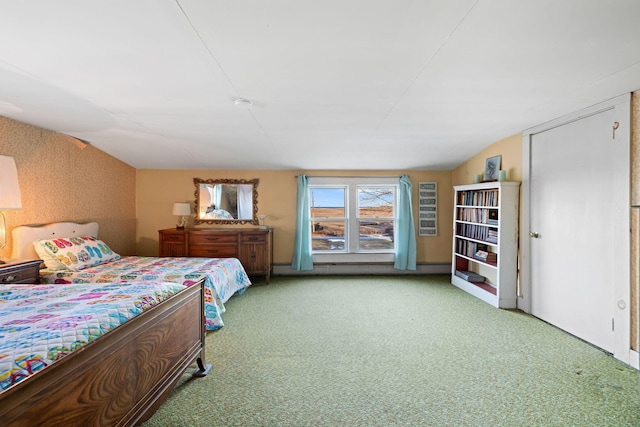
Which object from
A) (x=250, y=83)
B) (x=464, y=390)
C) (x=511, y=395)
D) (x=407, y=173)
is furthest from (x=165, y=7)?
(x=407, y=173)

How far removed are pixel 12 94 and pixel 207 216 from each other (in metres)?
3.09

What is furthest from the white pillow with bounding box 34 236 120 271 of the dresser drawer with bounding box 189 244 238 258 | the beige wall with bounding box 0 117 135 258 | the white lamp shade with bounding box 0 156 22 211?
the dresser drawer with bounding box 189 244 238 258

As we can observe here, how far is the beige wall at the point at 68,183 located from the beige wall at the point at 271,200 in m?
0.24

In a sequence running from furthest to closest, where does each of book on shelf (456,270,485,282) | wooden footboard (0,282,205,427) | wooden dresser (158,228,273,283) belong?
wooden dresser (158,228,273,283) < book on shelf (456,270,485,282) < wooden footboard (0,282,205,427)

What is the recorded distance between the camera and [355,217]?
562cm

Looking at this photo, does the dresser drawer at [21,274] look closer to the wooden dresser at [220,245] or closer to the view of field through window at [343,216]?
the wooden dresser at [220,245]

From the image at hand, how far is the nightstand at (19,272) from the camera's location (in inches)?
103

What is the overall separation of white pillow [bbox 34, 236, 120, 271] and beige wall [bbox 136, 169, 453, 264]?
154 cm

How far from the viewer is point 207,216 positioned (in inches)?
217

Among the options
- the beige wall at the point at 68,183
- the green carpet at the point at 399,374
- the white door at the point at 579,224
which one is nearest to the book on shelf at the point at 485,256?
the white door at the point at 579,224

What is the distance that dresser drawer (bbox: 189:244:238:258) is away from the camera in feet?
16.2

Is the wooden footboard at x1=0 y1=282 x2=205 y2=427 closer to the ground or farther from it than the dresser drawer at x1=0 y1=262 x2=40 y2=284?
closer to the ground

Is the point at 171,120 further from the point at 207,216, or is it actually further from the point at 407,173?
the point at 407,173

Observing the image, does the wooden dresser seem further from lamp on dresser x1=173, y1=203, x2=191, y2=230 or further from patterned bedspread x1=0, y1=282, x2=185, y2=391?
patterned bedspread x1=0, y1=282, x2=185, y2=391
